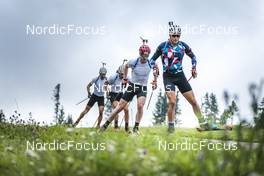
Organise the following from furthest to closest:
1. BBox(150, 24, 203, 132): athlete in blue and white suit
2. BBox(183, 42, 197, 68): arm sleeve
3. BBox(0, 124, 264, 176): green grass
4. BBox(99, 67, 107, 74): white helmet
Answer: BBox(99, 67, 107, 74): white helmet, BBox(183, 42, 197, 68): arm sleeve, BBox(150, 24, 203, 132): athlete in blue and white suit, BBox(0, 124, 264, 176): green grass

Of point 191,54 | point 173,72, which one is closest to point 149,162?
point 173,72

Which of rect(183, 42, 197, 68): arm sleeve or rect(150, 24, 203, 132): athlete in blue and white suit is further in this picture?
rect(183, 42, 197, 68): arm sleeve

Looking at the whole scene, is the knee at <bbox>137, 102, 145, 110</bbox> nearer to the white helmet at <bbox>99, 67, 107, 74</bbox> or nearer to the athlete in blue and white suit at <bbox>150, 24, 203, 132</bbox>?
the athlete in blue and white suit at <bbox>150, 24, 203, 132</bbox>

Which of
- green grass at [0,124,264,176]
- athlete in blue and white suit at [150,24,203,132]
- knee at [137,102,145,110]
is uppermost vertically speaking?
athlete in blue and white suit at [150,24,203,132]

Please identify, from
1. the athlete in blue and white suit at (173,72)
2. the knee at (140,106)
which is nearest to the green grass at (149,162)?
the athlete in blue and white suit at (173,72)

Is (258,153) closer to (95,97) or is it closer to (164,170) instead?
(164,170)

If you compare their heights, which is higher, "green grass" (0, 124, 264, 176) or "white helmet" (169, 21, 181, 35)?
"white helmet" (169, 21, 181, 35)

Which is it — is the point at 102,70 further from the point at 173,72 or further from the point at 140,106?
the point at 173,72

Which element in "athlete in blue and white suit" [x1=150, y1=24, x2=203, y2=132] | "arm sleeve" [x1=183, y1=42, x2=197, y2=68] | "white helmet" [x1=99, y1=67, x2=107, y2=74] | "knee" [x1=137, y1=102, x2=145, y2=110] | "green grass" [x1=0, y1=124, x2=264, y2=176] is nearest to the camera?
"green grass" [x1=0, y1=124, x2=264, y2=176]

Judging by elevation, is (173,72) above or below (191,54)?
below

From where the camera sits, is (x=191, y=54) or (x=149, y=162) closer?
(x=149, y=162)

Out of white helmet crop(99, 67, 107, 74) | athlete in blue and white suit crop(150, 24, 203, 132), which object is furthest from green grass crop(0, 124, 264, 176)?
white helmet crop(99, 67, 107, 74)

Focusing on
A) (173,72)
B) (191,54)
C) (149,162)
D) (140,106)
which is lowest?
(149,162)

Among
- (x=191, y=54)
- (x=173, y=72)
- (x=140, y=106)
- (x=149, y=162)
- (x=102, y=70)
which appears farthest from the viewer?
(x=102, y=70)
